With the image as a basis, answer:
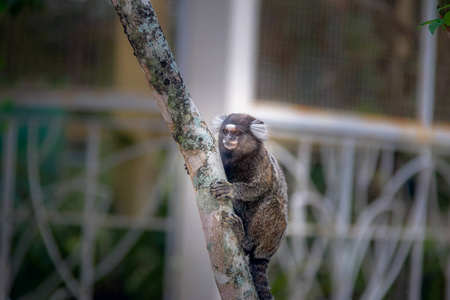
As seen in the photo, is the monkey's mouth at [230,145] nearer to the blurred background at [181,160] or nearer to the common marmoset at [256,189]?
the common marmoset at [256,189]

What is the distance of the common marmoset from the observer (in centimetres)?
303

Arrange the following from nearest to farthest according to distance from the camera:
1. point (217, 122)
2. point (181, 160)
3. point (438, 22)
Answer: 1. point (438, 22)
2. point (217, 122)
3. point (181, 160)

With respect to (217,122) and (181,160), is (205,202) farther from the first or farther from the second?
(181,160)

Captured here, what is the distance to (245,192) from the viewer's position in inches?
112

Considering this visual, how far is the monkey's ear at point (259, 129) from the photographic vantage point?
3139mm

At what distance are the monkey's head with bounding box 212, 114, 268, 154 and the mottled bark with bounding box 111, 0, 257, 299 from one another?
79 cm

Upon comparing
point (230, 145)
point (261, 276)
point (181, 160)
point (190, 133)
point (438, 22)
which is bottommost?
point (261, 276)

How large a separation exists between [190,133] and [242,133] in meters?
0.87

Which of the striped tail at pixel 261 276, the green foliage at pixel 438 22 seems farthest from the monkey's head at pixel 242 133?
the green foliage at pixel 438 22

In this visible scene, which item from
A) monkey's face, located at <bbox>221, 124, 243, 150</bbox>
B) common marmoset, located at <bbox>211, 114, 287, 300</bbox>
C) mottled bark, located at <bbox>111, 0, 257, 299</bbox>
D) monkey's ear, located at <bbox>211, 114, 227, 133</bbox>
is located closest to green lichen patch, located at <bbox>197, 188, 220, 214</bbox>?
mottled bark, located at <bbox>111, 0, 257, 299</bbox>

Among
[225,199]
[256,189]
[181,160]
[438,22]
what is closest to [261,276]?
[256,189]

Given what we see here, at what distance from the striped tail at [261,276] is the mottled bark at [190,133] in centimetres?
69

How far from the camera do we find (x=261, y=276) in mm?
3047

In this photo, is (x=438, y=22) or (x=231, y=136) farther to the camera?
(x=231, y=136)
